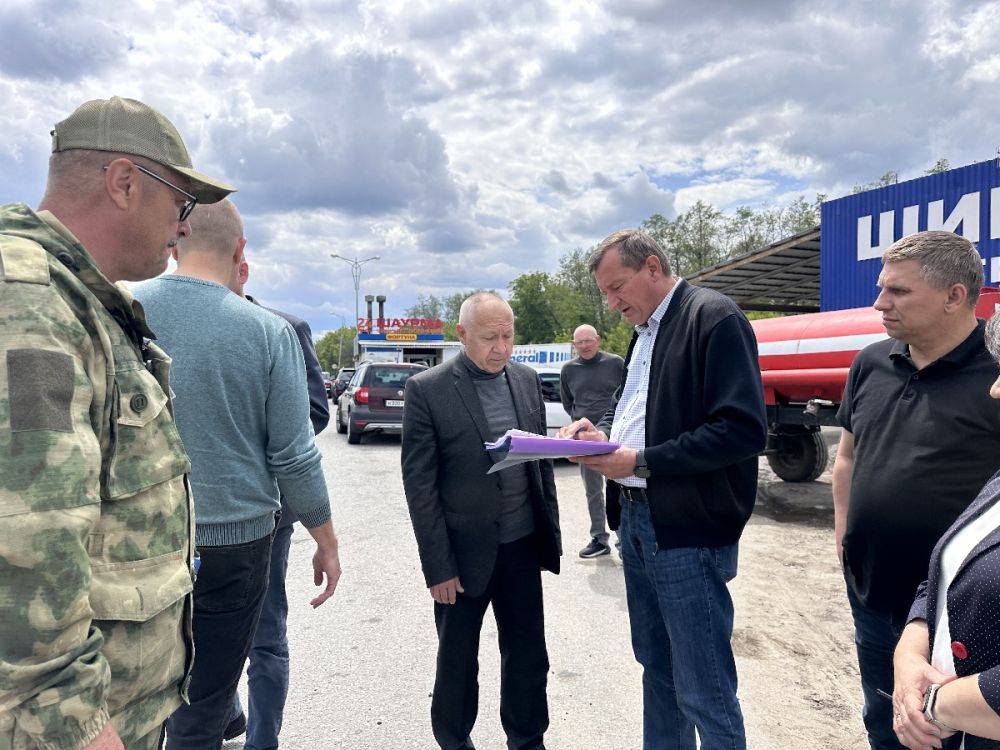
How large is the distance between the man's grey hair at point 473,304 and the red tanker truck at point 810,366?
13.6 ft

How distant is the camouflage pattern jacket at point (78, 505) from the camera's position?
38.5 inches

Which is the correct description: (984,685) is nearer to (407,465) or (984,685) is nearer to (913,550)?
(913,550)

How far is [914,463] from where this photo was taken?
83.6 inches

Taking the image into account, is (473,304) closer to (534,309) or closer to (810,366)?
(810,366)

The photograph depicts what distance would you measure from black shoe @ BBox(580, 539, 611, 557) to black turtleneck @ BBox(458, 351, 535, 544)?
3.13 metres

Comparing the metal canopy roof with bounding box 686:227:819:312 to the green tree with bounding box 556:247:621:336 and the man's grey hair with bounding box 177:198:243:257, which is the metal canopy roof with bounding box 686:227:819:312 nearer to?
the man's grey hair with bounding box 177:198:243:257

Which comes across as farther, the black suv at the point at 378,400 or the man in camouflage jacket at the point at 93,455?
the black suv at the point at 378,400

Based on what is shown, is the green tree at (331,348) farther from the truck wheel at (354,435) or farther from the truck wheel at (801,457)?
the truck wheel at (801,457)

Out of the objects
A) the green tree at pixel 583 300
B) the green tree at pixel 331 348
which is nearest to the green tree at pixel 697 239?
the green tree at pixel 583 300

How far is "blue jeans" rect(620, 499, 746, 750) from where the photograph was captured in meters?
2.19

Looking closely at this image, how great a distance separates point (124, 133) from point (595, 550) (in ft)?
17.2

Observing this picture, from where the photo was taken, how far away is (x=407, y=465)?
2.80 meters

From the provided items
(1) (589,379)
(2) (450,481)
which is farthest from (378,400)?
(2) (450,481)

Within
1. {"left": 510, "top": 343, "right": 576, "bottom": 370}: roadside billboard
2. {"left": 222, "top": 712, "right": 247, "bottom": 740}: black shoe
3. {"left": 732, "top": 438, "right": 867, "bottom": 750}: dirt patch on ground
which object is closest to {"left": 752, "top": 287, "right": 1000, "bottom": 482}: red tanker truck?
{"left": 732, "top": 438, "right": 867, "bottom": 750}: dirt patch on ground
